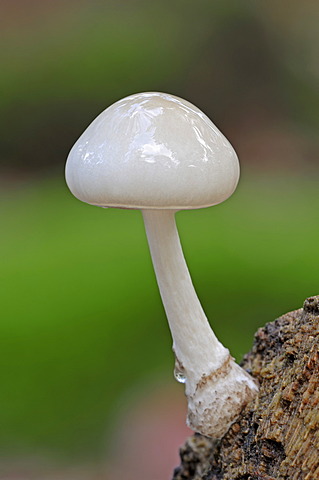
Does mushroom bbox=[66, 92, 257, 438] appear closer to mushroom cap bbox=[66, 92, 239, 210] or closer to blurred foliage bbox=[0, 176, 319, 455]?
mushroom cap bbox=[66, 92, 239, 210]

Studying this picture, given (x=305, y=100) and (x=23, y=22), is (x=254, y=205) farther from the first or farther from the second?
(x=23, y=22)

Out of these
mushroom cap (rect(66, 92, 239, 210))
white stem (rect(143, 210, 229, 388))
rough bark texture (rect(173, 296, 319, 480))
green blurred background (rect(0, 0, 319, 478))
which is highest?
green blurred background (rect(0, 0, 319, 478))

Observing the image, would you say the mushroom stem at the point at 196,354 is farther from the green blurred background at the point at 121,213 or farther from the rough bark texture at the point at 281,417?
the green blurred background at the point at 121,213

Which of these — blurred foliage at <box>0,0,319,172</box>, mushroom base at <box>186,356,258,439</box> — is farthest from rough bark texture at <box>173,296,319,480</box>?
blurred foliage at <box>0,0,319,172</box>

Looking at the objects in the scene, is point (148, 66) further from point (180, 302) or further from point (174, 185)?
point (174, 185)

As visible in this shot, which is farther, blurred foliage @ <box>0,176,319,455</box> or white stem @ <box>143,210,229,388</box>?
blurred foliage @ <box>0,176,319,455</box>

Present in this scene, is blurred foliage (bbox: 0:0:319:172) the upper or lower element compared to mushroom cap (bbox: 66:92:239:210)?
upper

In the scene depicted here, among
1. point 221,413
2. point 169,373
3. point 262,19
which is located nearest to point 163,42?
point 262,19
